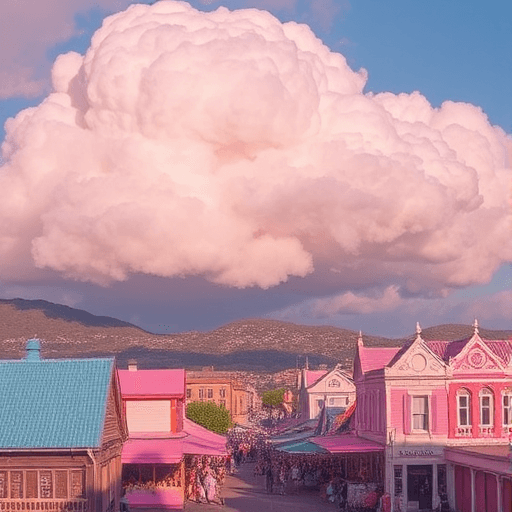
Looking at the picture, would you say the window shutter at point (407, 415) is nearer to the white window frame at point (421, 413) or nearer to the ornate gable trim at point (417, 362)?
the white window frame at point (421, 413)

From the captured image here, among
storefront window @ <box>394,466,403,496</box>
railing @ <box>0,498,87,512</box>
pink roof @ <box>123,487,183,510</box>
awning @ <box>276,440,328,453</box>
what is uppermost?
awning @ <box>276,440,328,453</box>

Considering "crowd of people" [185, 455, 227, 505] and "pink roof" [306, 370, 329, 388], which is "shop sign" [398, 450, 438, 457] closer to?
"crowd of people" [185, 455, 227, 505]

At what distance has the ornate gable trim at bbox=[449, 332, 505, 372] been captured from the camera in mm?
48688

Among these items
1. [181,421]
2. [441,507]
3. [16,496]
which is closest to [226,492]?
[181,421]

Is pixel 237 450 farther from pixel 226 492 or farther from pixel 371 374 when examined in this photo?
pixel 371 374

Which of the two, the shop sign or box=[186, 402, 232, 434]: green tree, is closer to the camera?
the shop sign

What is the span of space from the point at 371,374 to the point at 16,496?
23314 millimetres

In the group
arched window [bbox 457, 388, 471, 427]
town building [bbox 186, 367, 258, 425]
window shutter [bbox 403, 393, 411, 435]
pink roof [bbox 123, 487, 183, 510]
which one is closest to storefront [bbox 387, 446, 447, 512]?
window shutter [bbox 403, 393, 411, 435]

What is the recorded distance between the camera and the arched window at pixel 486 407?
48.8 m

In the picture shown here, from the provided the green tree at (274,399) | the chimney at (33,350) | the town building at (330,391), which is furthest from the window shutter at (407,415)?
the green tree at (274,399)

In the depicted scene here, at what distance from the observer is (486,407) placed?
4888 centimetres

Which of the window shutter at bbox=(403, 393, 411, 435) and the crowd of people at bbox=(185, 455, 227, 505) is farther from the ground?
the window shutter at bbox=(403, 393, 411, 435)

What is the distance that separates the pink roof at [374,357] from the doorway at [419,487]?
7.37m

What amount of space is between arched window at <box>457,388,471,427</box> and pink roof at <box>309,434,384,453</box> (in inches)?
165
